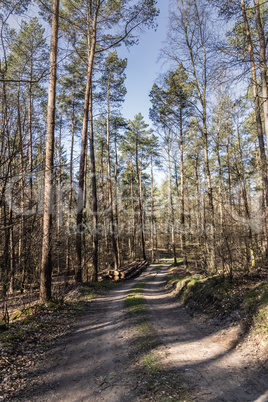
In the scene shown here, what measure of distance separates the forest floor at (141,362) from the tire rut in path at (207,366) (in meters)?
0.01

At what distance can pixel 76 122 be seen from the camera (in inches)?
818

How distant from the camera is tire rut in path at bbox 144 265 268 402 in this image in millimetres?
3200

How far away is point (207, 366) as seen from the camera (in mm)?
3971

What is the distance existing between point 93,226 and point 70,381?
10.6 metres

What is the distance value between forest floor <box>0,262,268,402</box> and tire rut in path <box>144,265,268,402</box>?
0.04ft

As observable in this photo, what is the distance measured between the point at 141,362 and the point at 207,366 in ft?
4.06

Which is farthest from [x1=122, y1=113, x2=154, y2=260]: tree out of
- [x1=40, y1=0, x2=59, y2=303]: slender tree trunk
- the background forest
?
[x1=40, y1=0, x2=59, y2=303]: slender tree trunk

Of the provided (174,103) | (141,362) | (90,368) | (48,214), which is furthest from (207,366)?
(174,103)

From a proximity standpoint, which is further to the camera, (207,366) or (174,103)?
(174,103)

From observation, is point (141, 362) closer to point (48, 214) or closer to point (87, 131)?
point (48, 214)

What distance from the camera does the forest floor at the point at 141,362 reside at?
333 centimetres

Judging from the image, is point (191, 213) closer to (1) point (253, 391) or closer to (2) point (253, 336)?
(2) point (253, 336)

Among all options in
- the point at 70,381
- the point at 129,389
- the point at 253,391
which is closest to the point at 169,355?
the point at 129,389

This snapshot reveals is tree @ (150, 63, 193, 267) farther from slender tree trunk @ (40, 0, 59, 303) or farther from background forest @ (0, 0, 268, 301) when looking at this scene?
slender tree trunk @ (40, 0, 59, 303)
